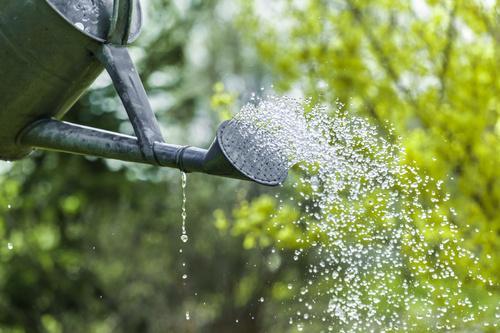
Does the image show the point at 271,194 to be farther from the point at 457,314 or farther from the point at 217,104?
the point at 457,314

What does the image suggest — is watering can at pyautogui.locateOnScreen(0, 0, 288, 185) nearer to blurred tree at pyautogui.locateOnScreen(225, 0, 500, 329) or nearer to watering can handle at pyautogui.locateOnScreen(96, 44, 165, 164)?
watering can handle at pyautogui.locateOnScreen(96, 44, 165, 164)

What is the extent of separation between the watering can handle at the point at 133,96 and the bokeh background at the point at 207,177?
230 centimetres

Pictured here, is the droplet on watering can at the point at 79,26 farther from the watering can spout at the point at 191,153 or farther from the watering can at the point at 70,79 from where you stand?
the watering can spout at the point at 191,153

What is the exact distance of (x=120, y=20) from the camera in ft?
6.61

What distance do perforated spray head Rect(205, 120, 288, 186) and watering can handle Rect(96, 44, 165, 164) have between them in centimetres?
16

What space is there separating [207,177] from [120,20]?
577cm

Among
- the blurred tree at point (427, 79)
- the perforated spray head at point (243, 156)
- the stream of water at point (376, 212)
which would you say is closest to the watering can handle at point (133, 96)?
the perforated spray head at point (243, 156)

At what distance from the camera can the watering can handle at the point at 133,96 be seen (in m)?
1.89

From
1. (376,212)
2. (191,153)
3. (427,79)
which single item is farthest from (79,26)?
(427,79)

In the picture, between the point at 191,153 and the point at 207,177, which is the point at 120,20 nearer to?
the point at 191,153

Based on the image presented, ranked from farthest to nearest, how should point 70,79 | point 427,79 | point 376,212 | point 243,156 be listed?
point 427,79 < point 376,212 < point 70,79 < point 243,156

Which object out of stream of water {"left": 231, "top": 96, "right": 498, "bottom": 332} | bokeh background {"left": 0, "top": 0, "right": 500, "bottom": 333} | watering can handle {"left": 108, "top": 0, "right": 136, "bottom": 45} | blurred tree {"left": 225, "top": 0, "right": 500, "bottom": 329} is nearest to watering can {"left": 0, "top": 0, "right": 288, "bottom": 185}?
watering can handle {"left": 108, "top": 0, "right": 136, "bottom": 45}

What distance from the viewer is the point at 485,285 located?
3.74 meters

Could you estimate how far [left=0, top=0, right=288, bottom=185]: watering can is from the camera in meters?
1.89
